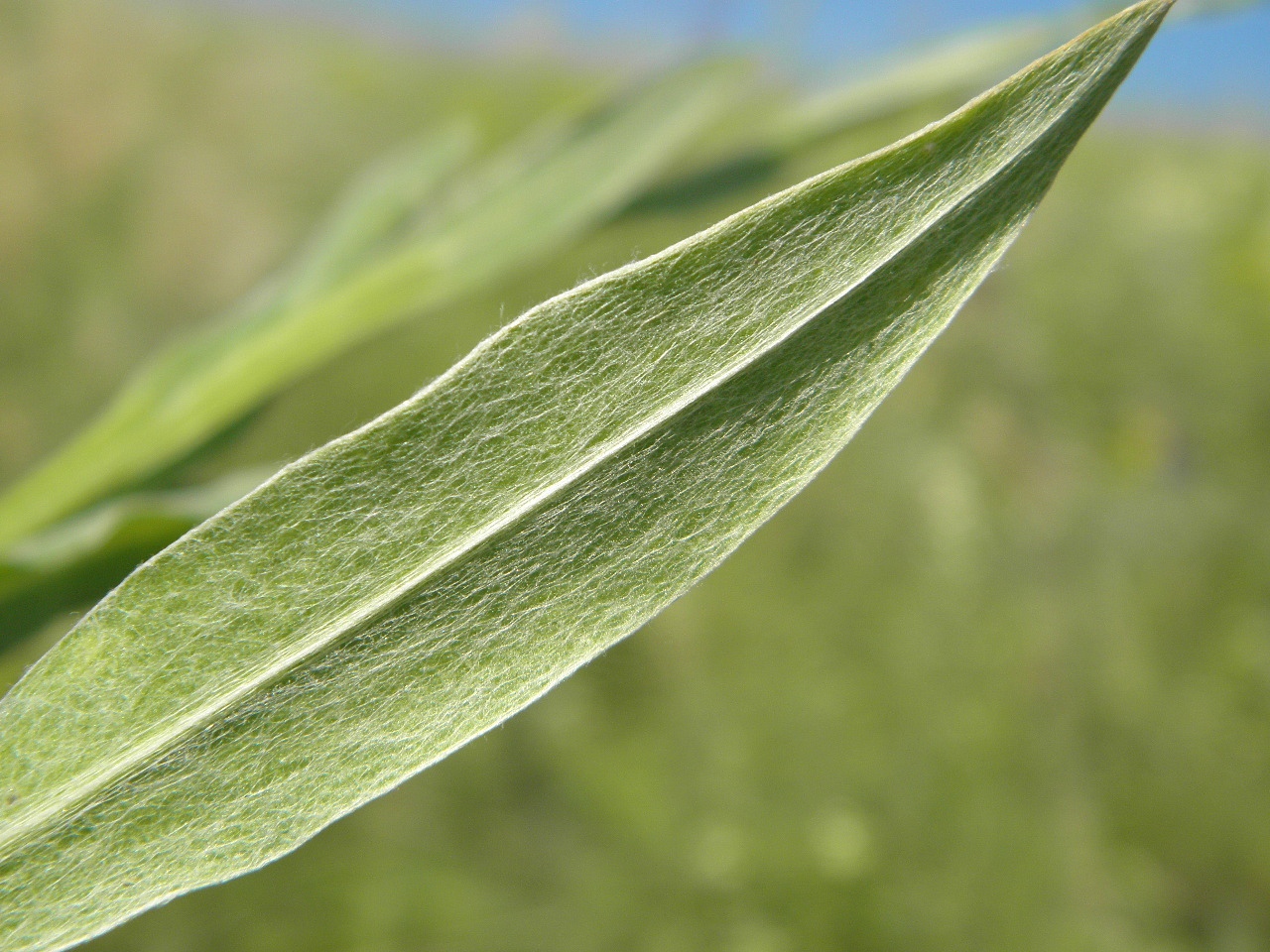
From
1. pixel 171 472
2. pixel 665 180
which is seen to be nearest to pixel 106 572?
pixel 171 472

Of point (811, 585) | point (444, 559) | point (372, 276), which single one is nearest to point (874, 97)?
point (372, 276)

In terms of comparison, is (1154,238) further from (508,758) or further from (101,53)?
(101,53)

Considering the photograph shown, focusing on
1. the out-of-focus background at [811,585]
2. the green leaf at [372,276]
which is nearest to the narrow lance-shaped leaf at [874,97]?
the green leaf at [372,276]

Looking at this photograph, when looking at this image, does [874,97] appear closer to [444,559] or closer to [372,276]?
[372,276]

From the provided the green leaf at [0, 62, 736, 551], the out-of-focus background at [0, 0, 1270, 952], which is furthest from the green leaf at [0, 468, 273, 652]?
the out-of-focus background at [0, 0, 1270, 952]

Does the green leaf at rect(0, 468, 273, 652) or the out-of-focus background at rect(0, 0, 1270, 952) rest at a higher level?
the out-of-focus background at rect(0, 0, 1270, 952)

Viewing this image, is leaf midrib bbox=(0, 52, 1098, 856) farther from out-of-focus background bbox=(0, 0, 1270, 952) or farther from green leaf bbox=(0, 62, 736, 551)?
out-of-focus background bbox=(0, 0, 1270, 952)

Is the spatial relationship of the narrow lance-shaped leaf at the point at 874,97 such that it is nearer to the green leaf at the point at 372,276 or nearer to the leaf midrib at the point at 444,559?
the green leaf at the point at 372,276
